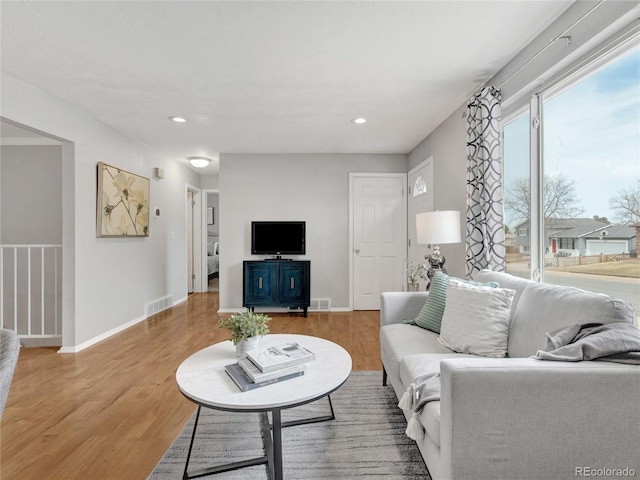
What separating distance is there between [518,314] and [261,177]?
3.99 meters

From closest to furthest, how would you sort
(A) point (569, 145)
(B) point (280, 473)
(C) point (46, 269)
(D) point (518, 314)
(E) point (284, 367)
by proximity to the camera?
(B) point (280, 473) < (E) point (284, 367) < (D) point (518, 314) < (A) point (569, 145) < (C) point (46, 269)

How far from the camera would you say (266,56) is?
2318 millimetres

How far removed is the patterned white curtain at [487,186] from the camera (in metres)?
2.46

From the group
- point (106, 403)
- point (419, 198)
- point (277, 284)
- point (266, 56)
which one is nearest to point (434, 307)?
point (266, 56)

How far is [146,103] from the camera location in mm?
3143

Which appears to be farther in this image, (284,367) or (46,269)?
(46,269)

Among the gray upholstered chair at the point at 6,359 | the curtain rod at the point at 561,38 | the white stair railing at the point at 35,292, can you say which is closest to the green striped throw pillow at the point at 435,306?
the curtain rod at the point at 561,38

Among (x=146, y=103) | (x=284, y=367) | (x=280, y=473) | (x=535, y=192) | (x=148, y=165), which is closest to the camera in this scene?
(x=280, y=473)

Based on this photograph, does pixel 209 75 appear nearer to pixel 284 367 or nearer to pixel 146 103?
pixel 146 103

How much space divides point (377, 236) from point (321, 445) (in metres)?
3.59

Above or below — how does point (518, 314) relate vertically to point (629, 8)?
below

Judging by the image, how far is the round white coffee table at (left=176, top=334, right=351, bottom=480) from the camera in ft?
4.35

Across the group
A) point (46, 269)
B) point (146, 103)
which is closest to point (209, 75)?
point (146, 103)

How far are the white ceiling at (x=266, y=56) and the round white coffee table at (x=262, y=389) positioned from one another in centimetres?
191
